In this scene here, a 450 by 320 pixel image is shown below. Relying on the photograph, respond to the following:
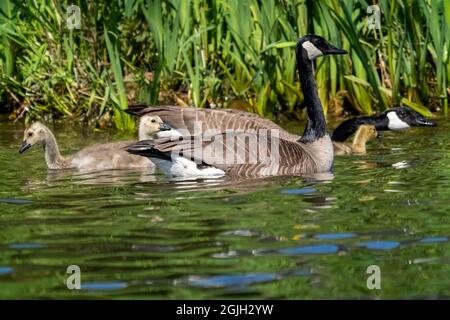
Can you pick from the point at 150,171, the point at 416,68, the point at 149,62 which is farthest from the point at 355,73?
the point at 150,171

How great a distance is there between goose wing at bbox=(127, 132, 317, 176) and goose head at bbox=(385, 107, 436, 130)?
240cm

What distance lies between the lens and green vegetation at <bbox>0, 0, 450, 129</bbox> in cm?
1271

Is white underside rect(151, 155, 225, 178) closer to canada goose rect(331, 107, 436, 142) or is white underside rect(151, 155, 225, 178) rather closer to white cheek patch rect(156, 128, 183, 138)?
white cheek patch rect(156, 128, 183, 138)

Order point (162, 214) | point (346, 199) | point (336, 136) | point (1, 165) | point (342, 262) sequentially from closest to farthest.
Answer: point (342, 262)
point (162, 214)
point (346, 199)
point (1, 165)
point (336, 136)

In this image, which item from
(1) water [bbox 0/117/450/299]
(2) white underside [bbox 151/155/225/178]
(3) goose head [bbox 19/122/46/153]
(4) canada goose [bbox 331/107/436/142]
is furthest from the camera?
(4) canada goose [bbox 331/107/436/142]

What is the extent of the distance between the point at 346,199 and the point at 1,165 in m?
3.87

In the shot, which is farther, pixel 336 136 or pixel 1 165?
pixel 336 136

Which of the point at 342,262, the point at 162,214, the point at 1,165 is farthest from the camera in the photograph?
the point at 1,165

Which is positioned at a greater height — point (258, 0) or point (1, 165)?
point (258, 0)

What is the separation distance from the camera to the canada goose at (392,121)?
Result: 12.5m

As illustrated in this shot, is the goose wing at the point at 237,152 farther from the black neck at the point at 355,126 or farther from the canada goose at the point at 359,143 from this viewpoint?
the black neck at the point at 355,126

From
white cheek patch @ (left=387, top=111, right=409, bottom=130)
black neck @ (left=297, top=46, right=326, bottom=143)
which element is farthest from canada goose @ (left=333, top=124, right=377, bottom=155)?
black neck @ (left=297, top=46, right=326, bottom=143)

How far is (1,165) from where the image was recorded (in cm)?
1098

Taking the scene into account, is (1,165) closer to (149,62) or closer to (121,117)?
(121,117)
